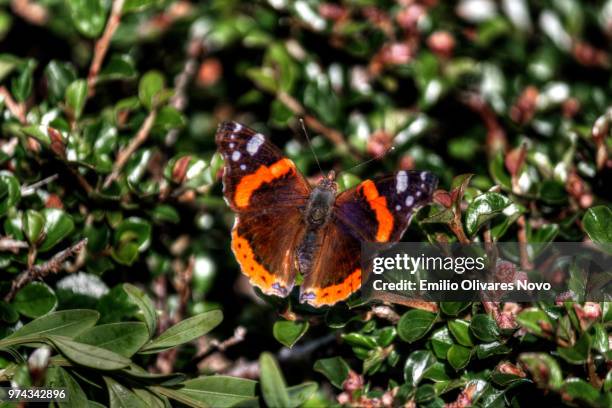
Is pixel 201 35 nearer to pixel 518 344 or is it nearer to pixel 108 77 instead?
pixel 108 77

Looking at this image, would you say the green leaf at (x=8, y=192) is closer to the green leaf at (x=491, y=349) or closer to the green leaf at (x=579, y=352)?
the green leaf at (x=491, y=349)

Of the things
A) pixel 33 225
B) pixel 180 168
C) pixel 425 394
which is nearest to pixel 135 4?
pixel 180 168

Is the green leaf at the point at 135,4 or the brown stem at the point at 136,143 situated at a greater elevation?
the green leaf at the point at 135,4

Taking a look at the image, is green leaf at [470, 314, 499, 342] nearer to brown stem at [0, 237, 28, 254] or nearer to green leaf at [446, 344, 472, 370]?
green leaf at [446, 344, 472, 370]

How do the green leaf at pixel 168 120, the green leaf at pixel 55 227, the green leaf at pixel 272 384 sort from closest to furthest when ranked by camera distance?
1. the green leaf at pixel 272 384
2. the green leaf at pixel 55 227
3. the green leaf at pixel 168 120

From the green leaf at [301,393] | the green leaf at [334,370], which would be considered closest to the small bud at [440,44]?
the green leaf at [334,370]

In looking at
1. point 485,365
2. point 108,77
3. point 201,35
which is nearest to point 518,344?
point 485,365
